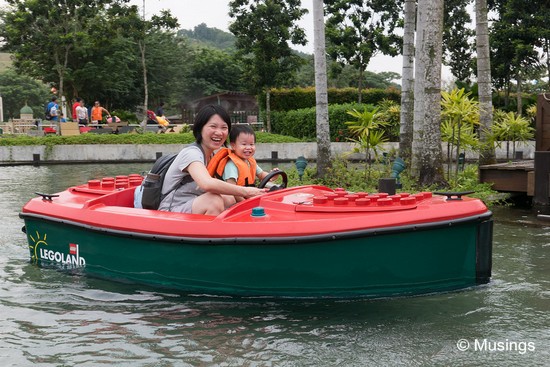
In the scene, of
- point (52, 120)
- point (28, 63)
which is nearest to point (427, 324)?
point (52, 120)

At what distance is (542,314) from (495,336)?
0.67 m

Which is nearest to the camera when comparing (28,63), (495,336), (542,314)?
(495,336)

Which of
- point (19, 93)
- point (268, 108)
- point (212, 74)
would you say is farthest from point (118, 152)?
point (19, 93)

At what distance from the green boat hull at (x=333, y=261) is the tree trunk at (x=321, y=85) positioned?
24.5 feet

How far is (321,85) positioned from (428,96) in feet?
7.53

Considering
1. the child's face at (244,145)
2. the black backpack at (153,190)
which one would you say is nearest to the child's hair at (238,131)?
the child's face at (244,145)

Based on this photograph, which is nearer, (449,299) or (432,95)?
(449,299)

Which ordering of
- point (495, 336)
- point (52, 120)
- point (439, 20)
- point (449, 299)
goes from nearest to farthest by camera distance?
point (495, 336)
point (449, 299)
point (439, 20)
point (52, 120)

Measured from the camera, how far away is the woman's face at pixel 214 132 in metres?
5.82

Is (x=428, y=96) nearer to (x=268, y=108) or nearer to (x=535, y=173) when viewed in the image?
(x=535, y=173)

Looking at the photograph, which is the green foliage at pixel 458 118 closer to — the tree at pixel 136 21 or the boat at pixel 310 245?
the boat at pixel 310 245

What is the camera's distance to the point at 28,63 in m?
28.6

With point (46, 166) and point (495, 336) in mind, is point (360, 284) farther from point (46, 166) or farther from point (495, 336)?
point (46, 166)

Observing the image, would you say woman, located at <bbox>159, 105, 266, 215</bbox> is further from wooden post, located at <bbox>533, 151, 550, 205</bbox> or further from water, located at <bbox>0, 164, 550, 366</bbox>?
wooden post, located at <bbox>533, 151, 550, 205</bbox>
